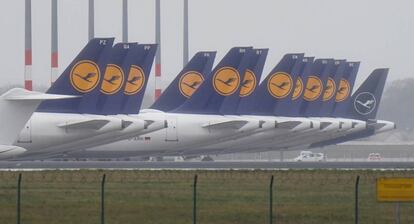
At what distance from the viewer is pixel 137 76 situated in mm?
84812

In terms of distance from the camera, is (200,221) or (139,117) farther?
(139,117)

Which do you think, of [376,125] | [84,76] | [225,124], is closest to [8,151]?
[84,76]

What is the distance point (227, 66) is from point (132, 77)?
12.0 meters

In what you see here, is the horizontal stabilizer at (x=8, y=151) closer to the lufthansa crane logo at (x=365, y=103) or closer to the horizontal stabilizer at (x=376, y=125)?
the horizontal stabilizer at (x=376, y=125)

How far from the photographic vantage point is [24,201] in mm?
50656

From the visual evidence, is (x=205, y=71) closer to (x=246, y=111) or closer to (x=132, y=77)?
(x=246, y=111)

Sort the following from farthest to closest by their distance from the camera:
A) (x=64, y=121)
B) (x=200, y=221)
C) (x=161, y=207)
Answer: (x=64, y=121) → (x=161, y=207) → (x=200, y=221)

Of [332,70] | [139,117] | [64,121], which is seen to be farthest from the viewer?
[332,70]

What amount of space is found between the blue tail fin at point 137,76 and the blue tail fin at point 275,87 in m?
16.6

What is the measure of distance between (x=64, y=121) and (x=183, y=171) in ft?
28.1

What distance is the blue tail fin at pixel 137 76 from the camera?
83.9 m

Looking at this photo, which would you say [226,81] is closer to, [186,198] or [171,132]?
[171,132]

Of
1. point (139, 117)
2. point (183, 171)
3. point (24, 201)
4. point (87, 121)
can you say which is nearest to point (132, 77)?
point (139, 117)

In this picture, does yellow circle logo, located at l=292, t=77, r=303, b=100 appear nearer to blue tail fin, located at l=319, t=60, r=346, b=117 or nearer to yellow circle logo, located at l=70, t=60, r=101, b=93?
→ blue tail fin, located at l=319, t=60, r=346, b=117
